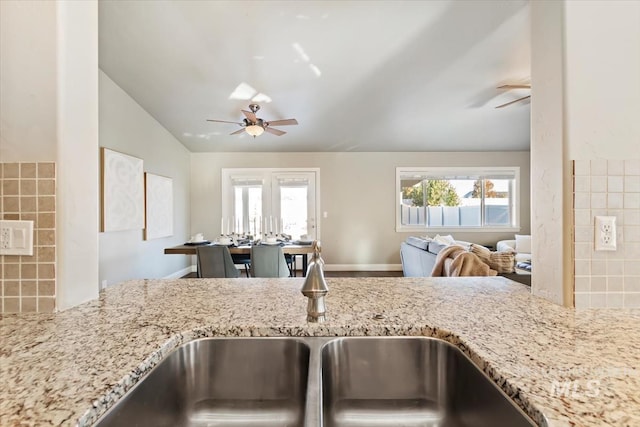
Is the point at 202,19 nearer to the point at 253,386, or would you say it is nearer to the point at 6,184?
the point at 6,184

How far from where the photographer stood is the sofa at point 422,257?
335 centimetres

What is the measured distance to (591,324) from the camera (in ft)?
2.54

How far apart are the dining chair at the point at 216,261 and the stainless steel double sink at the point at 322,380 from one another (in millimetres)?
2586

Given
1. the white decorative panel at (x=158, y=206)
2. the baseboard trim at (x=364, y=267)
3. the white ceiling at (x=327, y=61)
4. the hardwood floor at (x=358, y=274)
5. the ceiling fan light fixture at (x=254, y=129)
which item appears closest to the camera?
the white ceiling at (x=327, y=61)

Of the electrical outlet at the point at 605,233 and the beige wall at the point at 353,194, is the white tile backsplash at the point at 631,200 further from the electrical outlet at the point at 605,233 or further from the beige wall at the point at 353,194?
the beige wall at the point at 353,194

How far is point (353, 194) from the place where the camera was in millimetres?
5832

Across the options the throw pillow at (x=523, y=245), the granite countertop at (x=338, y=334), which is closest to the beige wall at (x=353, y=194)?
the throw pillow at (x=523, y=245)

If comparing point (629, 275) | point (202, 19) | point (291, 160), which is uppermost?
point (202, 19)

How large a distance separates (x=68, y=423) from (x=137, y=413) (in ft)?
0.68

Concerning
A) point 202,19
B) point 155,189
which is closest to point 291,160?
point 155,189

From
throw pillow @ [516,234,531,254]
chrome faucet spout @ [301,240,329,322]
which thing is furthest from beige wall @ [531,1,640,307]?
throw pillow @ [516,234,531,254]

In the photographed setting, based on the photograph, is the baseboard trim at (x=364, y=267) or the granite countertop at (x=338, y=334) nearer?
the granite countertop at (x=338, y=334)

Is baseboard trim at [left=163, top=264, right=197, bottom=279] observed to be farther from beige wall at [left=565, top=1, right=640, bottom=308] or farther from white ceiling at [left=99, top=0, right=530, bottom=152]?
beige wall at [left=565, top=1, right=640, bottom=308]

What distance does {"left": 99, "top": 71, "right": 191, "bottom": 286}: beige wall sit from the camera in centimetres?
338
